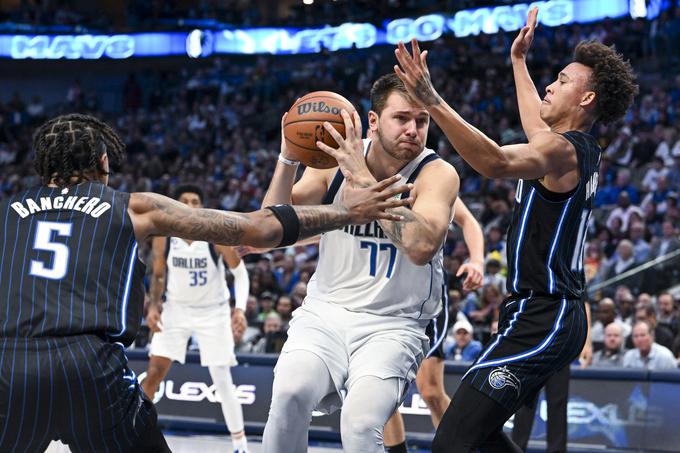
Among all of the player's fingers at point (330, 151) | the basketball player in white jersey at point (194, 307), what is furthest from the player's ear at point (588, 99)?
the basketball player in white jersey at point (194, 307)

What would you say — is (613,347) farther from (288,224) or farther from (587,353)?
(288,224)

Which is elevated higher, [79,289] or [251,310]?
[79,289]

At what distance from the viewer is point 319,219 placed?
3781mm

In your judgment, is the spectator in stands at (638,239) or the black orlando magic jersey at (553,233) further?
the spectator in stands at (638,239)

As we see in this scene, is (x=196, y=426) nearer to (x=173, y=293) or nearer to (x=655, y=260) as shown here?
(x=173, y=293)

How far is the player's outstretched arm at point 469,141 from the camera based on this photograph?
13.3 ft

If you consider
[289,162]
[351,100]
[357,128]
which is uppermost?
[351,100]

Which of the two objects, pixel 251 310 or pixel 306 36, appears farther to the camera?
pixel 306 36

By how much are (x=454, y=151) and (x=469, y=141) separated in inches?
555

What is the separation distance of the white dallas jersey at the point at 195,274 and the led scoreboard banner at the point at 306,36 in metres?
14.5

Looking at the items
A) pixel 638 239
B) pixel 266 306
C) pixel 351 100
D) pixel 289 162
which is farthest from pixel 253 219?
pixel 351 100

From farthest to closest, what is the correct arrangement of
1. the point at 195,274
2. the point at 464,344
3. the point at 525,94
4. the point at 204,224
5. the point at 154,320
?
1. the point at 464,344
2. the point at 195,274
3. the point at 154,320
4. the point at 525,94
5. the point at 204,224

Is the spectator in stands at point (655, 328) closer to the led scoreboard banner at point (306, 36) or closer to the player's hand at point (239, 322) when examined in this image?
the player's hand at point (239, 322)

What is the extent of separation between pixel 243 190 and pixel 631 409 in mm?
12266
